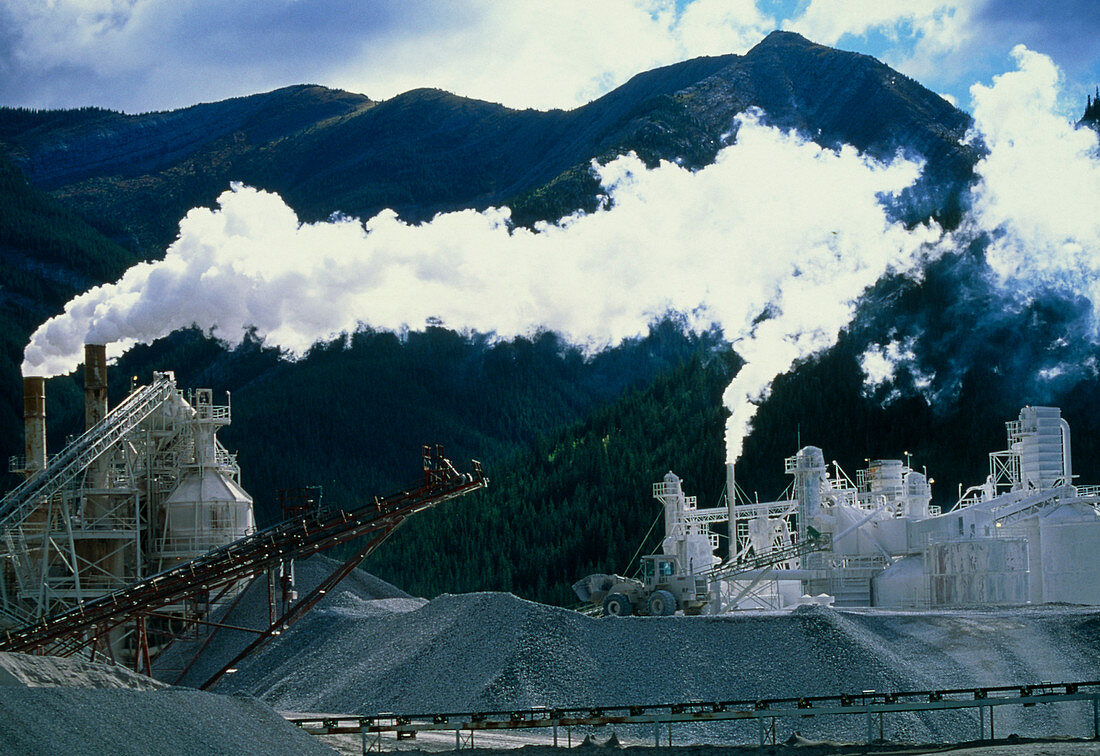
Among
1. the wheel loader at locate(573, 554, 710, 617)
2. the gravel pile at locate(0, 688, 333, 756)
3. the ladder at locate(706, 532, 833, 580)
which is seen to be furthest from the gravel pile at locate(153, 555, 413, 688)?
the gravel pile at locate(0, 688, 333, 756)

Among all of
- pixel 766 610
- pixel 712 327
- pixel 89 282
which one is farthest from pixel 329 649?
pixel 89 282

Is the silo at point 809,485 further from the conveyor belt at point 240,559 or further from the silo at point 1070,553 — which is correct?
the conveyor belt at point 240,559

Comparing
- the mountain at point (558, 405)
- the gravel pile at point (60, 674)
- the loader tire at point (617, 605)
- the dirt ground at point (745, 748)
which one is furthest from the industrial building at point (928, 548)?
the mountain at point (558, 405)

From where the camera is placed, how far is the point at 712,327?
16825 centimetres

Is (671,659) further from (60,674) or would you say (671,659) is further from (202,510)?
(202,510)

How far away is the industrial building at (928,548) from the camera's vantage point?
186 feet

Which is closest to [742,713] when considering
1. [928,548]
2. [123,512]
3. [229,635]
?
[229,635]

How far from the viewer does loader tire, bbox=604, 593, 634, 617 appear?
56219 mm

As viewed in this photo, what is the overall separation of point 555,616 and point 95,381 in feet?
88.3

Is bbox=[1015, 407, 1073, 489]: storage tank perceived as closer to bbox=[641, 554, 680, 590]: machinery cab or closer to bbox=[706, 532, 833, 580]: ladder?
bbox=[706, 532, 833, 580]: ladder

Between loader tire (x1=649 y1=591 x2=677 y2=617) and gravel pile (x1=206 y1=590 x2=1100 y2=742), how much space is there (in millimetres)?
8160

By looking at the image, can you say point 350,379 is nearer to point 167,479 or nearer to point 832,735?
point 167,479

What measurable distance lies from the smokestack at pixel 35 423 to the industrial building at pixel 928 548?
28073 mm

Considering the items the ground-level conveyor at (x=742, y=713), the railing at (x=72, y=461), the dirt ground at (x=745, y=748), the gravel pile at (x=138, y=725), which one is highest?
the railing at (x=72, y=461)
